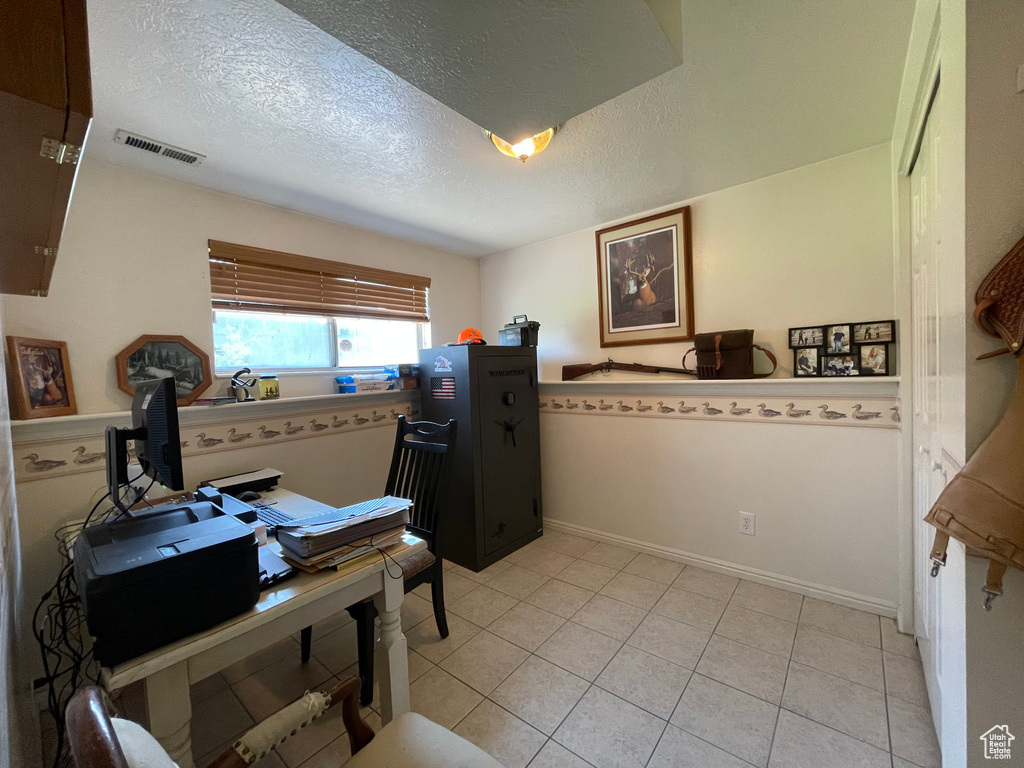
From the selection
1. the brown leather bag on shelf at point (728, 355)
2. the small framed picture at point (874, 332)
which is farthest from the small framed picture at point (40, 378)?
the small framed picture at point (874, 332)

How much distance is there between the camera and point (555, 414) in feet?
9.70

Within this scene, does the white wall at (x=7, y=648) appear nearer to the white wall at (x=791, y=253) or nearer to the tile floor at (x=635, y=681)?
the tile floor at (x=635, y=681)

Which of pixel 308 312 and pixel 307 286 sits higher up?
pixel 307 286

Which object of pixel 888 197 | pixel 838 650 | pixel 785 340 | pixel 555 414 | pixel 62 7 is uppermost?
pixel 888 197

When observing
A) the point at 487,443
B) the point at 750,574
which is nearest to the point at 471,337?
the point at 487,443

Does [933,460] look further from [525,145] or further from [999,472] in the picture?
[525,145]

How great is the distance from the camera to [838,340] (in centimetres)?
193

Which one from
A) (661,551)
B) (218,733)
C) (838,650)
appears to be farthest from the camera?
(661,551)

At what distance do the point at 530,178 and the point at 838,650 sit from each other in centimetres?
260

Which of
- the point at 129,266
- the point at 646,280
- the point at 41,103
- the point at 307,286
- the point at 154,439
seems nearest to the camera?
the point at 41,103

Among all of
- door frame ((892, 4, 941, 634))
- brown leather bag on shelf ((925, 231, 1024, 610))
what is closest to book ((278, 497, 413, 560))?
brown leather bag on shelf ((925, 231, 1024, 610))

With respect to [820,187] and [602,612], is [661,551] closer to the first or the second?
[602,612]

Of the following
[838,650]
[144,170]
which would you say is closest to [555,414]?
[838,650]

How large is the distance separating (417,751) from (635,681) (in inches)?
41.3
